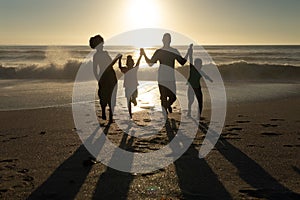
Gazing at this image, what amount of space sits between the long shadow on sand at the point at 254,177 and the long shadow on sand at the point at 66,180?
1.90 metres

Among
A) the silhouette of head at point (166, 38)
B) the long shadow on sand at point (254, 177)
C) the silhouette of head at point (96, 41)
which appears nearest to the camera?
the long shadow on sand at point (254, 177)

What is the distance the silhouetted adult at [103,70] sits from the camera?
7927 millimetres

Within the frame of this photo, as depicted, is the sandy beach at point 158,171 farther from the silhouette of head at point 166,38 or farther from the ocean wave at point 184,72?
the ocean wave at point 184,72

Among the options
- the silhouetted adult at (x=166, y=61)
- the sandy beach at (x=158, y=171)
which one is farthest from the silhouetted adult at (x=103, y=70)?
the silhouetted adult at (x=166, y=61)

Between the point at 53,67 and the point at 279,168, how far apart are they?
24230 mm

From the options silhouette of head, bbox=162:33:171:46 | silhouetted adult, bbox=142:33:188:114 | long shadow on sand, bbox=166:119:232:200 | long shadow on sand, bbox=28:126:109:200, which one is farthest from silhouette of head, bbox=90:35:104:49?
long shadow on sand, bbox=166:119:232:200

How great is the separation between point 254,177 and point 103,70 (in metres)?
4.43

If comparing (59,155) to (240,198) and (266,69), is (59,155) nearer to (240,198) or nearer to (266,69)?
(240,198)

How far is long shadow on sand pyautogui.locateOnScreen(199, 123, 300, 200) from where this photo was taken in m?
4.04

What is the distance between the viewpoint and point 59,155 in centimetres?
581

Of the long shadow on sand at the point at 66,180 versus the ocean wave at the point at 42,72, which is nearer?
the long shadow on sand at the point at 66,180

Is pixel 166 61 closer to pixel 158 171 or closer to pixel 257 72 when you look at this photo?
pixel 158 171

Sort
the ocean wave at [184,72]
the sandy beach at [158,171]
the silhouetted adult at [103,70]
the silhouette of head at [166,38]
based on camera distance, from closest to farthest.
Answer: the sandy beach at [158,171] → the silhouetted adult at [103,70] → the silhouette of head at [166,38] → the ocean wave at [184,72]

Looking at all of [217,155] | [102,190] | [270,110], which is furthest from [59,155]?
[270,110]
